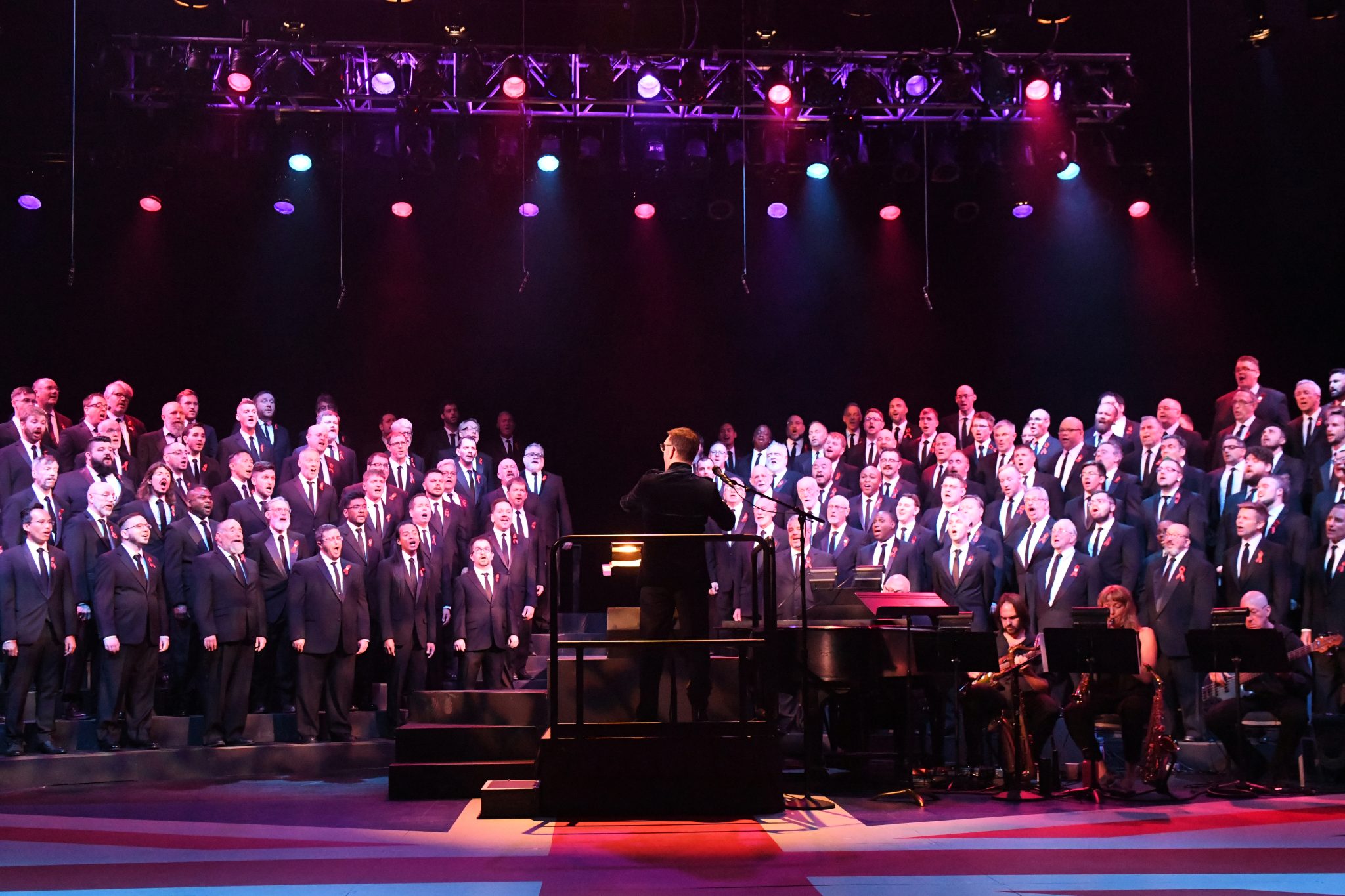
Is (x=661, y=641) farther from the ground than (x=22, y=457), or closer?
closer

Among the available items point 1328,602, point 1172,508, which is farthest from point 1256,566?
point 1172,508

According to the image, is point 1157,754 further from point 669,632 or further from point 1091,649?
point 669,632

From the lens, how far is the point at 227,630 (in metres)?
8.91

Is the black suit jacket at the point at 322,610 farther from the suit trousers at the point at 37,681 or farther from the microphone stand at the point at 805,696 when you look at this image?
the microphone stand at the point at 805,696

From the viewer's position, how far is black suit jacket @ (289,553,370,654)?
911 cm

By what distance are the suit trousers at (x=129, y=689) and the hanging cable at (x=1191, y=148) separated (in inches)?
388

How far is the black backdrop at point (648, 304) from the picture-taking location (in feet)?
39.9

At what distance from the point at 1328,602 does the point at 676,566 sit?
4.73 meters

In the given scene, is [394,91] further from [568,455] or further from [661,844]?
[661,844]

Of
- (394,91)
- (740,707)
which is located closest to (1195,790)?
(740,707)

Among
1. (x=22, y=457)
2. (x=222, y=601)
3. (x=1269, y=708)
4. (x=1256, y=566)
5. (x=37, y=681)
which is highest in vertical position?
(x=22, y=457)

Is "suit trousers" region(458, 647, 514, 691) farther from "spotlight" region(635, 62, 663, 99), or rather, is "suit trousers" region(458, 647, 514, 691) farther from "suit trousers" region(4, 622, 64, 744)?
"spotlight" region(635, 62, 663, 99)

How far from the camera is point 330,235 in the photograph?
42.3 ft

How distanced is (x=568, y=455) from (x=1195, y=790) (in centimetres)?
755
